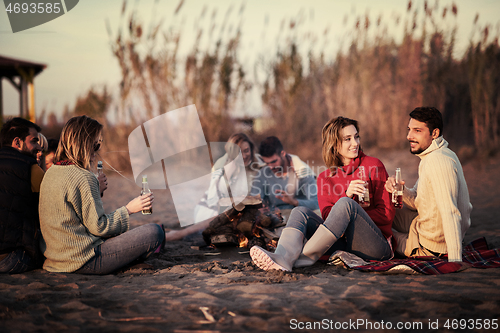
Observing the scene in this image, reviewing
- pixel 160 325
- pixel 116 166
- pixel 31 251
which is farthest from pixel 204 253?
pixel 116 166

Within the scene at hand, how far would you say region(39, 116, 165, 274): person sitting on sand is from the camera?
271 centimetres

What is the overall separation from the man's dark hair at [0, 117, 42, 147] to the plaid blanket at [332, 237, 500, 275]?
8.76 feet

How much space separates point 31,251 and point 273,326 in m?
1.96

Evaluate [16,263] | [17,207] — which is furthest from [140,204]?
[16,263]

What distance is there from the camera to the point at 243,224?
12.9 ft

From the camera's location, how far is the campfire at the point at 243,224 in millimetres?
3877

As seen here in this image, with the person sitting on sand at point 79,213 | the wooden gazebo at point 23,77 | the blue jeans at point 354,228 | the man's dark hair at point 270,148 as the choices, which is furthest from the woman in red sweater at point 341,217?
the wooden gazebo at point 23,77

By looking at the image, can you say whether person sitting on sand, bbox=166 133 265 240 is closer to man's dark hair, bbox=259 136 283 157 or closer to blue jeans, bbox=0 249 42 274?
man's dark hair, bbox=259 136 283 157

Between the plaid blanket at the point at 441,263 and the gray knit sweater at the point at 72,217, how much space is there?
184 centimetres

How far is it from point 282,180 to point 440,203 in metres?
2.07

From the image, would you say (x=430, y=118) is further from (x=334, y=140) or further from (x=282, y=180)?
(x=282, y=180)

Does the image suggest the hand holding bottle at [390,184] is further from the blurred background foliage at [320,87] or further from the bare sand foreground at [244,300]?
the blurred background foliage at [320,87]

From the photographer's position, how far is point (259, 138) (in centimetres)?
929

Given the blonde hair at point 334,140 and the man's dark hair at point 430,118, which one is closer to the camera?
the man's dark hair at point 430,118
